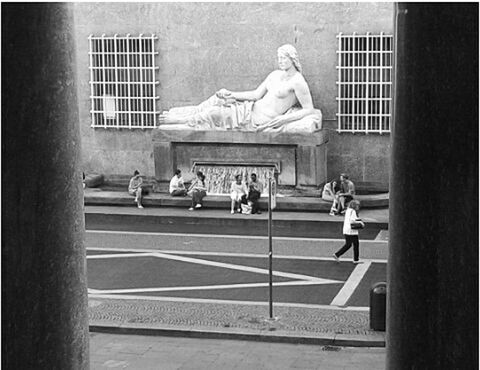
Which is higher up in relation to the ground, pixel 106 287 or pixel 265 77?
pixel 265 77

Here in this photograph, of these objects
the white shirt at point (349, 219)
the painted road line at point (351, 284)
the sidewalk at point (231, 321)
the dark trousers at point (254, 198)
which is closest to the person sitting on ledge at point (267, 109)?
the dark trousers at point (254, 198)

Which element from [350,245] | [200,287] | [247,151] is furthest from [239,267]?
[247,151]

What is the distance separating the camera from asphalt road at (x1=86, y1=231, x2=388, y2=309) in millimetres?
18375

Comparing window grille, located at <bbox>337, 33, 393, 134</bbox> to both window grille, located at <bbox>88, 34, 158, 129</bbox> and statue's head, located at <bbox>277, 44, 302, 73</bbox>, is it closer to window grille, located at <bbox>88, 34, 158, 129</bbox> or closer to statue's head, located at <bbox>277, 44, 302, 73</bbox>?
statue's head, located at <bbox>277, 44, 302, 73</bbox>

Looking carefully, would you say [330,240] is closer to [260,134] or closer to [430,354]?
[260,134]

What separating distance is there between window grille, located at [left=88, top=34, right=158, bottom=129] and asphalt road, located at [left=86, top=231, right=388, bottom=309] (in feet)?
20.2

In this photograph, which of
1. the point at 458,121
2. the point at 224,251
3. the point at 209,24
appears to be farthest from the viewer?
the point at 209,24

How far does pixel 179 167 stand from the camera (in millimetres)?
27844

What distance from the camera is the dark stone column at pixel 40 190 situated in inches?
267

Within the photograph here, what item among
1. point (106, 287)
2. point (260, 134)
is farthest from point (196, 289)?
point (260, 134)

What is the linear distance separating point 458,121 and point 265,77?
22.3m

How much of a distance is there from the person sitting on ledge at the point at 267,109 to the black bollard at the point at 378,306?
11296 mm

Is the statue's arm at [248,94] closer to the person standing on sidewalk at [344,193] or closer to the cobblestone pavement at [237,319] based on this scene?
the person standing on sidewalk at [344,193]

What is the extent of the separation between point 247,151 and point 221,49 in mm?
3155
